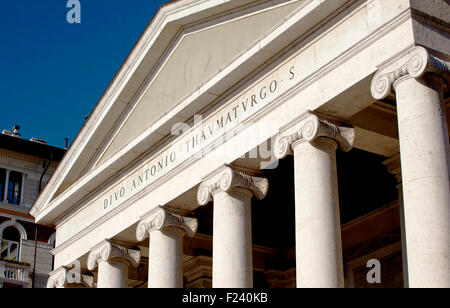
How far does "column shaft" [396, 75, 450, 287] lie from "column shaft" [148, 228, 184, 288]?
10347 mm

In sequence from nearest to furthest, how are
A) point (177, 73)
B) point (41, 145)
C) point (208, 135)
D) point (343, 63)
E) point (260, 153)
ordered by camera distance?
point (343, 63) → point (260, 153) → point (208, 135) → point (177, 73) → point (41, 145)

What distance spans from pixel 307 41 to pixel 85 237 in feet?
43.8

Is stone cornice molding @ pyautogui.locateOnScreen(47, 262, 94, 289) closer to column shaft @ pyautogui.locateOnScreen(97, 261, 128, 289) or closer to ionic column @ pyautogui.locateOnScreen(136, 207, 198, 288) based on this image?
column shaft @ pyautogui.locateOnScreen(97, 261, 128, 289)

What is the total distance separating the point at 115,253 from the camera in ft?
97.1

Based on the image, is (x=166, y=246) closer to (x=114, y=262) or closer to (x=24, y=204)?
(x=114, y=262)

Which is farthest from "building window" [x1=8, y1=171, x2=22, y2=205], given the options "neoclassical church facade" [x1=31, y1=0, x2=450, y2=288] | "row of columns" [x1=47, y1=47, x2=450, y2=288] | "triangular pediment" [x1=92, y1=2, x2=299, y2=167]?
"row of columns" [x1=47, y1=47, x2=450, y2=288]

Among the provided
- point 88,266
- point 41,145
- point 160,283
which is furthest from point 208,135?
point 41,145

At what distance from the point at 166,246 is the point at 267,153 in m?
5.25

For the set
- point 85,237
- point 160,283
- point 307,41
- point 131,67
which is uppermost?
point 131,67

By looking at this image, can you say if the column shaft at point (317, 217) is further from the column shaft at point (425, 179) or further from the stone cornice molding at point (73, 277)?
the stone cornice molding at point (73, 277)

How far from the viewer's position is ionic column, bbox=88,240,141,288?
2939 centimetres

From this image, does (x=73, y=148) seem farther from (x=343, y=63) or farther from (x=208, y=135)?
(x=343, y=63)

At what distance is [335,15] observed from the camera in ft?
68.6

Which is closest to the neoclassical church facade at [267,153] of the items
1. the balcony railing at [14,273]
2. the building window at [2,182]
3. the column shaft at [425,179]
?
the column shaft at [425,179]
